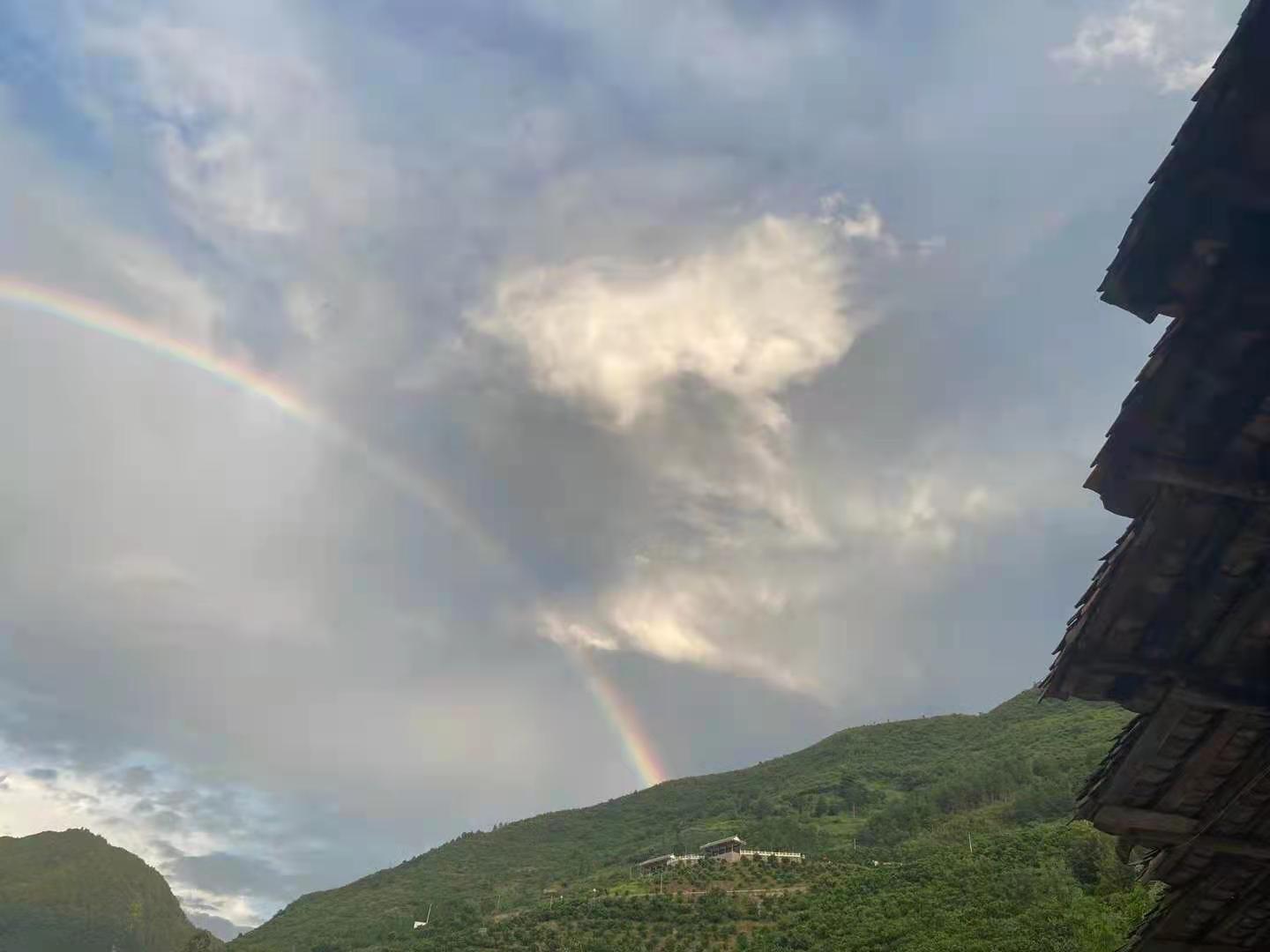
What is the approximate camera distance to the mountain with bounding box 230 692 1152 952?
46562mm

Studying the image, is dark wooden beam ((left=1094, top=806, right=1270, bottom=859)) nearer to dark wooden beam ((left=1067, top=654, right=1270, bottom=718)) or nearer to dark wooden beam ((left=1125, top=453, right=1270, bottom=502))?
dark wooden beam ((left=1067, top=654, right=1270, bottom=718))

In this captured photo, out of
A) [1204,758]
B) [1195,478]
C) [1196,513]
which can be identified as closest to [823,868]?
[1204,758]

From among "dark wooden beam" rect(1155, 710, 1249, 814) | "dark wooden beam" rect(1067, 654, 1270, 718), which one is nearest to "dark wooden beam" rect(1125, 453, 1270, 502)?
"dark wooden beam" rect(1067, 654, 1270, 718)

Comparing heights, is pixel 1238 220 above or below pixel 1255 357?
above

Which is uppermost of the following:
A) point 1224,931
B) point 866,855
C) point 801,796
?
point 801,796

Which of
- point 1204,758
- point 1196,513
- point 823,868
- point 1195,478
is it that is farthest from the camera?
point 823,868

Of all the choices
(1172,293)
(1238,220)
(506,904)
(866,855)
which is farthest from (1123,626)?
(506,904)

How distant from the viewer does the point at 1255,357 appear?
194 inches

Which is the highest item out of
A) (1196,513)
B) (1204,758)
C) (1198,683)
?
(1196,513)

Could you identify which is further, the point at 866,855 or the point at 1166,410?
the point at 866,855

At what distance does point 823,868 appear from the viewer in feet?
235

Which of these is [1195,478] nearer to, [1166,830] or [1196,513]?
[1196,513]

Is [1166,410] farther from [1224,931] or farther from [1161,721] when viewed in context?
[1224,931]

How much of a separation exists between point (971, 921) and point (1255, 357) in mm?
48373
